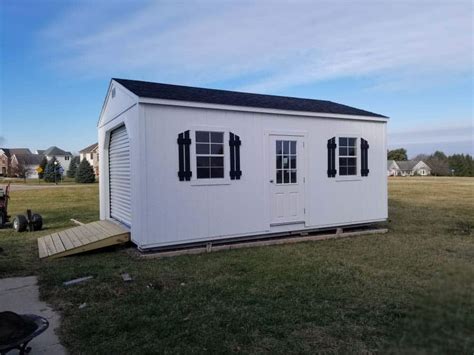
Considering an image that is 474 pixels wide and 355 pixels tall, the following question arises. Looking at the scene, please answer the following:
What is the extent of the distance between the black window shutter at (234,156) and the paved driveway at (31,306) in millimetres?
4249

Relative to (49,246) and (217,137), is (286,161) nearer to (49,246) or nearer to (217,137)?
(217,137)

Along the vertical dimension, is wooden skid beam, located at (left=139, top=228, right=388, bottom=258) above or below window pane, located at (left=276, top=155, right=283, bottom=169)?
below

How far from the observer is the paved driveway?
11.5 ft

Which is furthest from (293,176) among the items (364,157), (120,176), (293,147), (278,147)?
(120,176)

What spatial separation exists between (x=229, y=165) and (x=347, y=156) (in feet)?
11.8

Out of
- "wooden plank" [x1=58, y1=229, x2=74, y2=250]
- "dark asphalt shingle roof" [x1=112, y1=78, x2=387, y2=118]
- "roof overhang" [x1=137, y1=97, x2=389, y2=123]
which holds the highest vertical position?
"dark asphalt shingle roof" [x1=112, y1=78, x2=387, y2=118]

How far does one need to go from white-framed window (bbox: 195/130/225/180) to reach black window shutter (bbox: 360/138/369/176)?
4181mm

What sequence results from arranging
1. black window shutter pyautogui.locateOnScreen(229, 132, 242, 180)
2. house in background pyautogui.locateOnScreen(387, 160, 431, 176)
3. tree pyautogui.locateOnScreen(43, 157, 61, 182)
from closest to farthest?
black window shutter pyautogui.locateOnScreen(229, 132, 242, 180) → tree pyautogui.locateOnScreen(43, 157, 61, 182) → house in background pyautogui.locateOnScreen(387, 160, 431, 176)

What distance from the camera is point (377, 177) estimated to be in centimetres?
1021

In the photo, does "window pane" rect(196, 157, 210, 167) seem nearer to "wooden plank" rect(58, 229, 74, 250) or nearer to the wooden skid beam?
the wooden skid beam

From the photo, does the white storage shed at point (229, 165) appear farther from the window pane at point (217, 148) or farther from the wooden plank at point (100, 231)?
the wooden plank at point (100, 231)

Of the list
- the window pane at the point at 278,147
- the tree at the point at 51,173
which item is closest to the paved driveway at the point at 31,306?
the window pane at the point at 278,147

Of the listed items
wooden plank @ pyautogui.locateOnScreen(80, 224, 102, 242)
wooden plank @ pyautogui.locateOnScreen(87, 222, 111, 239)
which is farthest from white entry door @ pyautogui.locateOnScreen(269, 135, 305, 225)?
wooden plank @ pyautogui.locateOnScreen(80, 224, 102, 242)

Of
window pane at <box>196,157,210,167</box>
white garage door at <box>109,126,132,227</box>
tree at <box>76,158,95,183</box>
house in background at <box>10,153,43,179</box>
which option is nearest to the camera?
window pane at <box>196,157,210,167</box>
